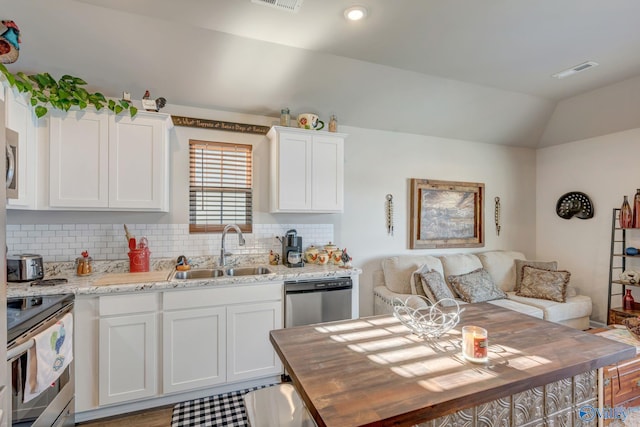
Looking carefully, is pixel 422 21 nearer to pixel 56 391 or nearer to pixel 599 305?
pixel 56 391

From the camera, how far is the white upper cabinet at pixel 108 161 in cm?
237

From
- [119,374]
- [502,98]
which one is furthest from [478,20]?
[119,374]

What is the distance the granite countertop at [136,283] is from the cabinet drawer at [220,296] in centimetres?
5

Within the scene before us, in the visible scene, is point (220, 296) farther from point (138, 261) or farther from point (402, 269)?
point (402, 269)

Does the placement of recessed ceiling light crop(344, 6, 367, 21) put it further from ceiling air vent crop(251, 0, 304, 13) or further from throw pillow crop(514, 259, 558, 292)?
throw pillow crop(514, 259, 558, 292)

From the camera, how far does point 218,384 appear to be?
244 centimetres

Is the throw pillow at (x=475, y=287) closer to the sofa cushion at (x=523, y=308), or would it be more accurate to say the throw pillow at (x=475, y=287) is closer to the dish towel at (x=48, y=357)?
the sofa cushion at (x=523, y=308)

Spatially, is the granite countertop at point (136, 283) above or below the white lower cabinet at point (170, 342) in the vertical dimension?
above

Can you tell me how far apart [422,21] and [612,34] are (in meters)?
1.74

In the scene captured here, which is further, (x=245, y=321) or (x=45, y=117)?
(x=245, y=321)

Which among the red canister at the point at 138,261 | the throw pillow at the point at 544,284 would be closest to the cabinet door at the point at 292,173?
the red canister at the point at 138,261

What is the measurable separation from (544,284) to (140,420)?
14.6ft

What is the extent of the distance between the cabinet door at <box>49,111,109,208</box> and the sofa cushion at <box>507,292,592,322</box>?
457cm

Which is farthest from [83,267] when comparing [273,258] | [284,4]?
[284,4]
